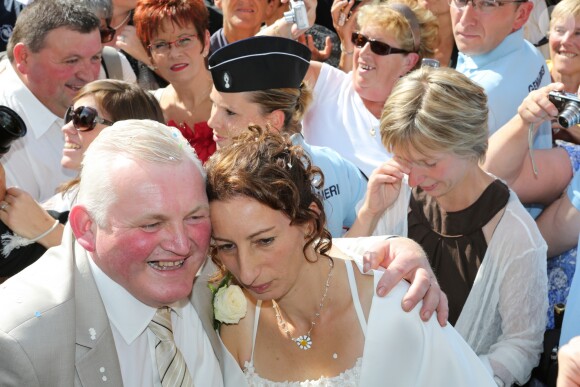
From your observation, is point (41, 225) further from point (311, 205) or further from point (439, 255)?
point (439, 255)

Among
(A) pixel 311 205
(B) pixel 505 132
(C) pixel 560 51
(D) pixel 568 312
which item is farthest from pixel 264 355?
(C) pixel 560 51

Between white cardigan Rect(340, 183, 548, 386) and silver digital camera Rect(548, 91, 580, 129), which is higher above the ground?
silver digital camera Rect(548, 91, 580, 129)

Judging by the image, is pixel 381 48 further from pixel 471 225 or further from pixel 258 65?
pixel 471 225

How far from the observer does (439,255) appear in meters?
3.75

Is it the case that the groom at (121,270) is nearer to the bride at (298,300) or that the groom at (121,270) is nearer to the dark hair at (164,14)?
the bride at (298,300)

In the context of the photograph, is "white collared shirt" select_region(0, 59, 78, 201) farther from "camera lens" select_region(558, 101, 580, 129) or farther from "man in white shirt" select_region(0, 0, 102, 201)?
"camera lens" select_region(558, 101, 580, 129)

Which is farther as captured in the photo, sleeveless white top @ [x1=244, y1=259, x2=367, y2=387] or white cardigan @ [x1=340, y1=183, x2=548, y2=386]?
white cardigan @ [x1=340, y1=183, x2=548, y2=386]

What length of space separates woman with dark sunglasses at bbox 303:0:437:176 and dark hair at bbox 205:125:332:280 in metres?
1.84

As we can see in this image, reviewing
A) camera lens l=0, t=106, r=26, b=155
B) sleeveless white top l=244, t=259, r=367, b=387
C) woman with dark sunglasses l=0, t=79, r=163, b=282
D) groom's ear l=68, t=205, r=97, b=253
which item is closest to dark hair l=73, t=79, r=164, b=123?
woman with dark sunglasses l=0, t=79, r=163, b=282

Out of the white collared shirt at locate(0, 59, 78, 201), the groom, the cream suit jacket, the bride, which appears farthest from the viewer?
the white collared shirt at locate(0, 59, 78, 201)

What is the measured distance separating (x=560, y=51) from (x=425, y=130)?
1.98 metres

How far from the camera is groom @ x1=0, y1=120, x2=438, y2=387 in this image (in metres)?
2.51

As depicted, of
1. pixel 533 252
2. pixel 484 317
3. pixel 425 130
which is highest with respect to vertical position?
pixel 425 130

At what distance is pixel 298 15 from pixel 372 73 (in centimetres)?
62
